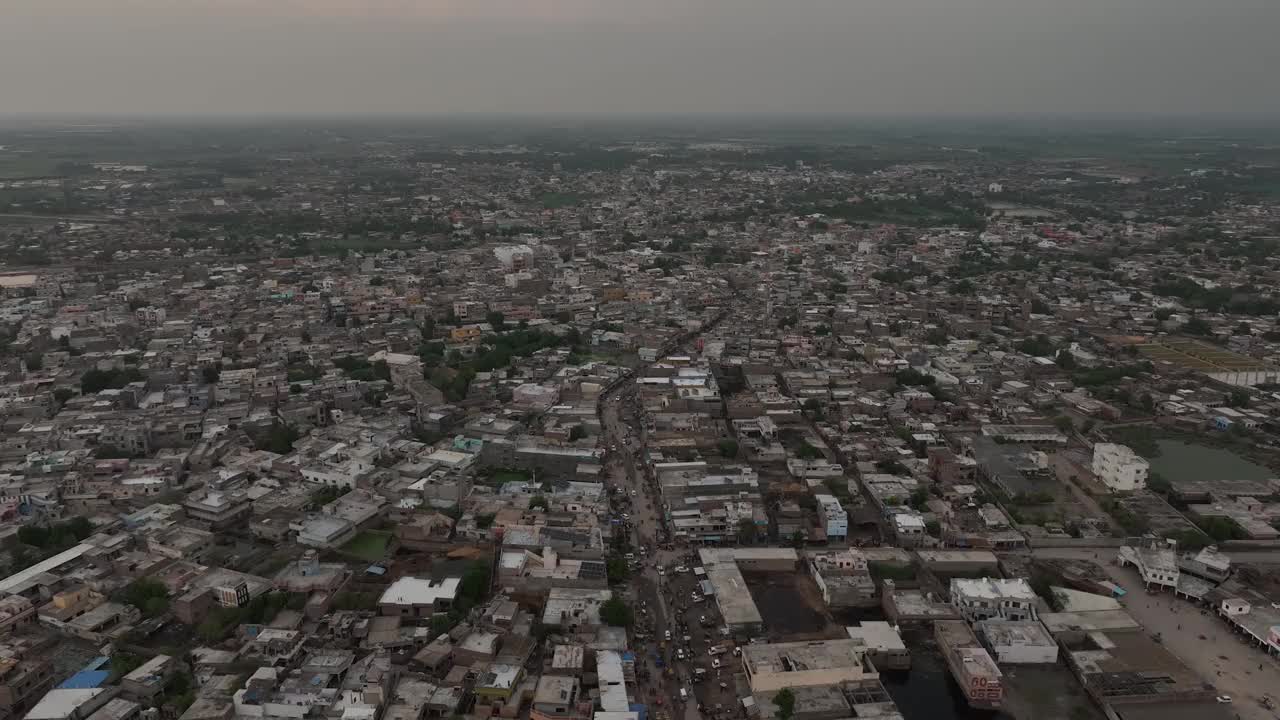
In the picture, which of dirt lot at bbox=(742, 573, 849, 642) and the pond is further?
the pond

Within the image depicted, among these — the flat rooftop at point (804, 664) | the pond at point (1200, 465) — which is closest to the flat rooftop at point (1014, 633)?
the flat rooftop at point (804, 664)

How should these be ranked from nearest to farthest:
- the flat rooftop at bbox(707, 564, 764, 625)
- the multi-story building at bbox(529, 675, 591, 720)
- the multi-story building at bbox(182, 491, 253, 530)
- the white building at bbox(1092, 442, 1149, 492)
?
the multi-story building at bbox(529, 675, 591, 720) < the flat rooftop at bbox(707, 564, 764, 625) < the multi-story building at bbox(182, 491, 253, 530) < the white building at bbox(1092, 442, 1149, 492)

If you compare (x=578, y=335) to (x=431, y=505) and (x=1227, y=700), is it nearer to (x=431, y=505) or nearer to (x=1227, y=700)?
(x=431, y=505)

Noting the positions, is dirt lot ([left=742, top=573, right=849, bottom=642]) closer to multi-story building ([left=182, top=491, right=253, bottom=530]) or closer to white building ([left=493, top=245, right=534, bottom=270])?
multi-story building ([left=182, top=491, right=253, bottom=530])

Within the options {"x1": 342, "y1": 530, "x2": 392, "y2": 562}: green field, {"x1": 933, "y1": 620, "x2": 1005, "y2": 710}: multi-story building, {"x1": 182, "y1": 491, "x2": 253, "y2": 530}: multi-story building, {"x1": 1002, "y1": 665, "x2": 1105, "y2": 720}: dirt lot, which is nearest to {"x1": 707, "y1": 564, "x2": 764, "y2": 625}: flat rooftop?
{"x1": 933, "y1": 620, "x2": 1005, "y2": 710}: multi-story building

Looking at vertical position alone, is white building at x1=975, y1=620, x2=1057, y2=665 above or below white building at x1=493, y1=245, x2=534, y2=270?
below

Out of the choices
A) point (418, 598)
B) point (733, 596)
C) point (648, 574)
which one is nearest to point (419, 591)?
point (418, 598)

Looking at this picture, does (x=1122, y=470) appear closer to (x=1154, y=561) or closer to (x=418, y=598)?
(x=1154, y=561)
